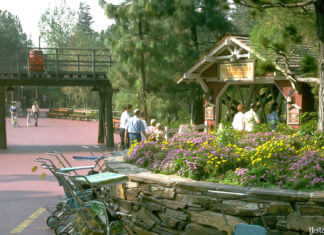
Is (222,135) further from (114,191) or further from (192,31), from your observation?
(192,31)

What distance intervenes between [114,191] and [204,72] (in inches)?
389

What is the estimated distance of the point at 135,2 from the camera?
18016 millimetres

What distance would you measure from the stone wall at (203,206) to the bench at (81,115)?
1306 inches

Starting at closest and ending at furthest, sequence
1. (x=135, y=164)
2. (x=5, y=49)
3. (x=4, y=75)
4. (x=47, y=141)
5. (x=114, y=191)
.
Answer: (x=114, y=191), (x=135, y=164), (x=4, y=75), (x=47, y=141), (x=5, y=49)

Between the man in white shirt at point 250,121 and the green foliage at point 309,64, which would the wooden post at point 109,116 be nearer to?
the man in white shirt at point 250,121

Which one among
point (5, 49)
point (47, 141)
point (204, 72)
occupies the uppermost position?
point (5, 49)

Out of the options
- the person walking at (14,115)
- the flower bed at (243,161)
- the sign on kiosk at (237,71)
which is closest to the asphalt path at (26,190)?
the flower bed at (243,161)

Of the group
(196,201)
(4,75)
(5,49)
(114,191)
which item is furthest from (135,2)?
(5,49)

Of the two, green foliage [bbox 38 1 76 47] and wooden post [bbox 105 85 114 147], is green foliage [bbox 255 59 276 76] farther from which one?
green foliage [bbox 38 1 76 47]

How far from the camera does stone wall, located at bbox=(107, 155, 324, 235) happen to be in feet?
17.2

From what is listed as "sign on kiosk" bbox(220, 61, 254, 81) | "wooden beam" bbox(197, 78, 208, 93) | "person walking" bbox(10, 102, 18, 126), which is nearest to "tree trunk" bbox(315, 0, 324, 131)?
"sign on kiosk" bbox(220, 61, 254, 81)

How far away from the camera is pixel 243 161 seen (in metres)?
6.96

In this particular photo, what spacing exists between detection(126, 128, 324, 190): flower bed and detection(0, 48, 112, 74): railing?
395 inches

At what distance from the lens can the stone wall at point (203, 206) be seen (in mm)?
5230
